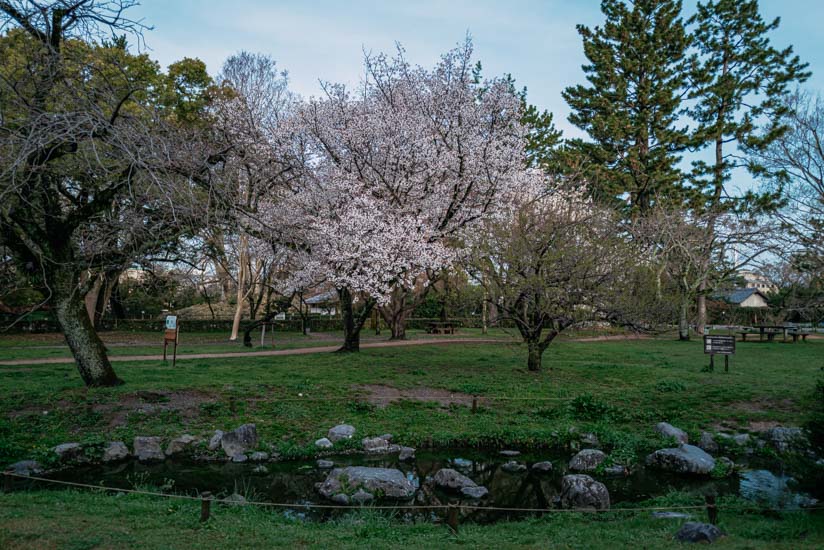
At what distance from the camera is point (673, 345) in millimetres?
27906

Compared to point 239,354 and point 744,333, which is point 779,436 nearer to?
point 239,354

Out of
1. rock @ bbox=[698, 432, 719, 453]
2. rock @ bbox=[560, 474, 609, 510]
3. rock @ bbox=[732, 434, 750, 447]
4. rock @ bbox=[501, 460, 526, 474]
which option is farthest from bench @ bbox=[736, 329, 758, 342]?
rock @ bbox=[560, 474, 609, 510]

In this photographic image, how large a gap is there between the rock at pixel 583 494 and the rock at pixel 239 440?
556cm

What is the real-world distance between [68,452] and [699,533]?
31.0 feet

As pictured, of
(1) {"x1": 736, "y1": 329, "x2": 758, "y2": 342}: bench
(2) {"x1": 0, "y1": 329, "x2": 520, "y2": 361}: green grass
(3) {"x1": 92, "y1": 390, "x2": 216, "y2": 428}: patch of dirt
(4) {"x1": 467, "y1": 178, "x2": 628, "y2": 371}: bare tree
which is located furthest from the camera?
(1) {"x1": 736, "y1": 329, "x2": 758, "y2": 342}: bench

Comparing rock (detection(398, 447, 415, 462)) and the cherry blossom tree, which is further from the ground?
the cherry blossom tree

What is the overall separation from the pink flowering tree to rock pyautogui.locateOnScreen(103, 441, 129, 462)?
905 cm

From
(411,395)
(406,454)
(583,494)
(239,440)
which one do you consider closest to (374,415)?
(411,395)

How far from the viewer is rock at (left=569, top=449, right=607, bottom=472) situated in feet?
31.8

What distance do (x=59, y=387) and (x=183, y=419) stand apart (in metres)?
3.22

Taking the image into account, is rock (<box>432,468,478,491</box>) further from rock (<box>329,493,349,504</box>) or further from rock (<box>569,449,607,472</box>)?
rock (<box>569,449,607,472</box>)

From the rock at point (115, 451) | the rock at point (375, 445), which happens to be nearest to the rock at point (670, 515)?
the rock at point (375, 445)

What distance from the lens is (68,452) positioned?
31.4ft

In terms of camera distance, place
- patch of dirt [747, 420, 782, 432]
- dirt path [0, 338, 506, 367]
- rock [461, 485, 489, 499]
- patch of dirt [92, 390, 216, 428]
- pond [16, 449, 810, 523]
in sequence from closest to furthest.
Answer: pond [16, 449, 810, 523] → rock [461, 485, 489, 499] → patch of dirt [92, 390, 216, 428] → patch of dirt [747, 420, 782, 432] → dirt path [0, 338, 506, 367]
